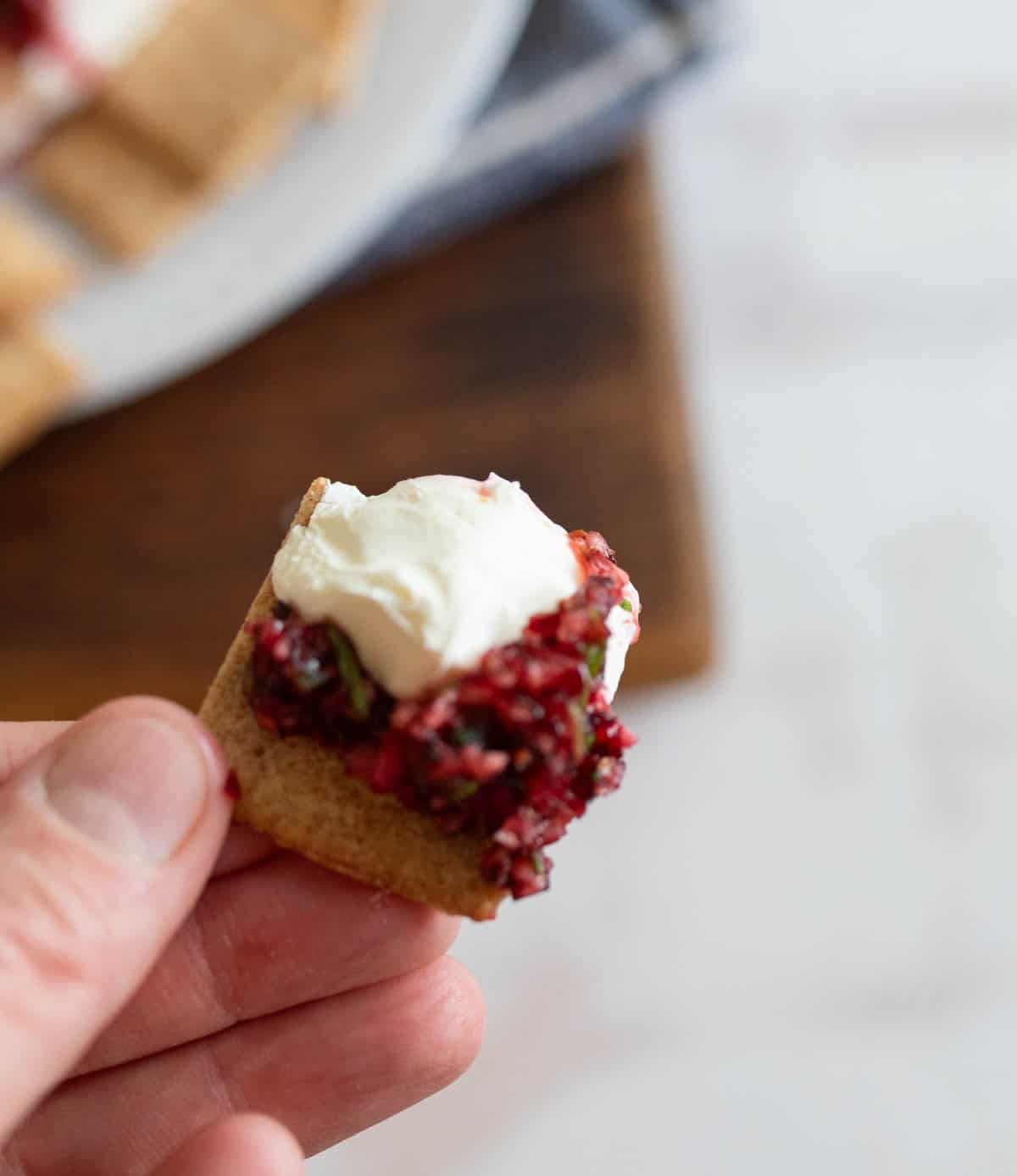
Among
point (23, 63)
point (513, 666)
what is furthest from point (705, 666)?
point (23, 63)

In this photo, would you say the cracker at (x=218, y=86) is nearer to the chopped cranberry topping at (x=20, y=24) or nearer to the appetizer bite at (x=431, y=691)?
the chopped cranberry topping at (x=20, y=24)

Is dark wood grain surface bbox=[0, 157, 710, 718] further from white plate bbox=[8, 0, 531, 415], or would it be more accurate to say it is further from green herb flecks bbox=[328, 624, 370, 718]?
green herb flecks bbox=[328, 624, 370, 718]

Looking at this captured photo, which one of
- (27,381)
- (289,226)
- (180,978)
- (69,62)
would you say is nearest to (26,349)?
(27,381)

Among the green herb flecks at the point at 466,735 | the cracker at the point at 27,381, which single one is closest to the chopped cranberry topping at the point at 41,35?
the cracker at the point at 27,381

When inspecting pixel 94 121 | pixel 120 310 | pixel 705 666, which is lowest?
pixel 705 666

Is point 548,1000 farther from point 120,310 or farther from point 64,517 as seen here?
point 120,310

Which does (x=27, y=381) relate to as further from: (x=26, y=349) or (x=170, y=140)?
(x=170, y=140)
